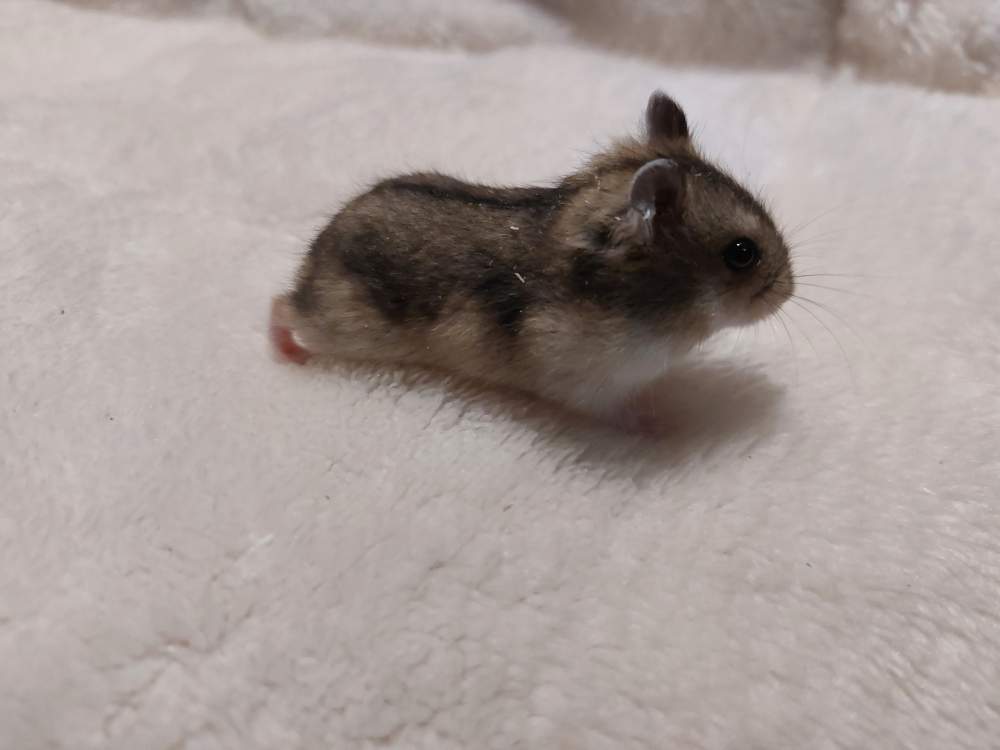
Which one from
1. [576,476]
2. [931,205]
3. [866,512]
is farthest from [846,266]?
[576,476]

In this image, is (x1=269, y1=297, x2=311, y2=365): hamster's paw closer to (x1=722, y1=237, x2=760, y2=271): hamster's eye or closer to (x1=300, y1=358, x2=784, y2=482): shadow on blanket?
(x1=300, y1=358, x2=784, y2=482): shadow on blanket

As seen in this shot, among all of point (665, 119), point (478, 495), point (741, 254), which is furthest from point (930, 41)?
point (478, 495)

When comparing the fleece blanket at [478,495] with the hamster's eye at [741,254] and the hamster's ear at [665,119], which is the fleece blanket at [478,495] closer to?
the hamster's eye at [741,254]

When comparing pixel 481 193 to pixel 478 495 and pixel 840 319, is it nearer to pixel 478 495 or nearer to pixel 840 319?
pixel 478 495

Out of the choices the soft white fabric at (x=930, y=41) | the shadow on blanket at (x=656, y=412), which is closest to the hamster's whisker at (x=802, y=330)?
the shadow on blanket at (x=656, y=412)

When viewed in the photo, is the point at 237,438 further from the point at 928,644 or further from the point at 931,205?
the point at 931,205

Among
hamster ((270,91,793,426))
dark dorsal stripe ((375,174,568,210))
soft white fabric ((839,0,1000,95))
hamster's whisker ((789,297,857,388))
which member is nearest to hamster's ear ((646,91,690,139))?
hamster ((270,91,793,426))

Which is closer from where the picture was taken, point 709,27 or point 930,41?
point 930,41
